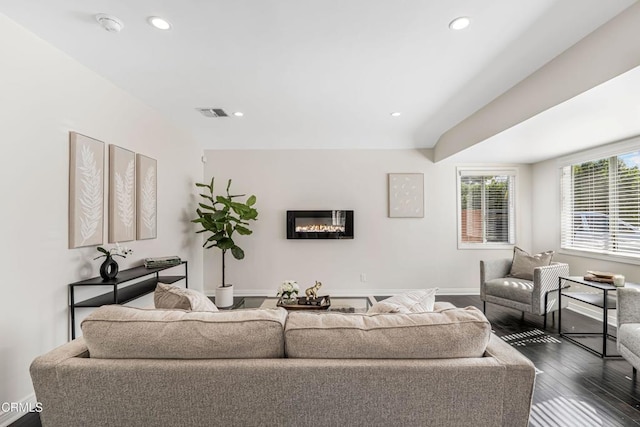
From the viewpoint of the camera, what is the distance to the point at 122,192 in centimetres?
301

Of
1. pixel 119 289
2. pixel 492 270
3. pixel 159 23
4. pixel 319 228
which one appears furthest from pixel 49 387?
pixel 492 270

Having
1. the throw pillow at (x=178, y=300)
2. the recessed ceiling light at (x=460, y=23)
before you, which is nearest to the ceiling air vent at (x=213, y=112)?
the throw pillow at (x=178, y=300)

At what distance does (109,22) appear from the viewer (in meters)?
2.06

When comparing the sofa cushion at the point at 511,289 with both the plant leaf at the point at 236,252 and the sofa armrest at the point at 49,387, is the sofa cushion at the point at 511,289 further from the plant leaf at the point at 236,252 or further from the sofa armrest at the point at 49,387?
the sofa armrest at the point at 49,387

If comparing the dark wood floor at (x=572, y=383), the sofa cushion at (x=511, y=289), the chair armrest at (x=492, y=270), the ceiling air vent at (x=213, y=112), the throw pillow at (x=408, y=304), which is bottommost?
the dark wood floor at (x=572, y=383)

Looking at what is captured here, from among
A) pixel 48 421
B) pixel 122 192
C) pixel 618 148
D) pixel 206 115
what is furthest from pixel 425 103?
pixel 48 421

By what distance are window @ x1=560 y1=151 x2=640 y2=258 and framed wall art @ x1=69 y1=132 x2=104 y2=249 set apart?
217 inches

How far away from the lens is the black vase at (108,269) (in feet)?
8.34

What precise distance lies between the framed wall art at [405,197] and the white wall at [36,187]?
12.6 feet

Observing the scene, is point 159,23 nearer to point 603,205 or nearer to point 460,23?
point 460,23

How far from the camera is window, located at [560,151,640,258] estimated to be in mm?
3502

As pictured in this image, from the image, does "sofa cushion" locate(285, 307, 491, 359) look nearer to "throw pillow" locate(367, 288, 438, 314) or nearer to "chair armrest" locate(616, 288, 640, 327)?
"throw pillow" locate(367, 288, 438, 314)

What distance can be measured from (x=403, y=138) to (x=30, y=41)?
4.26 metres

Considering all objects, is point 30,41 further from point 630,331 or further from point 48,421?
point 630,331
